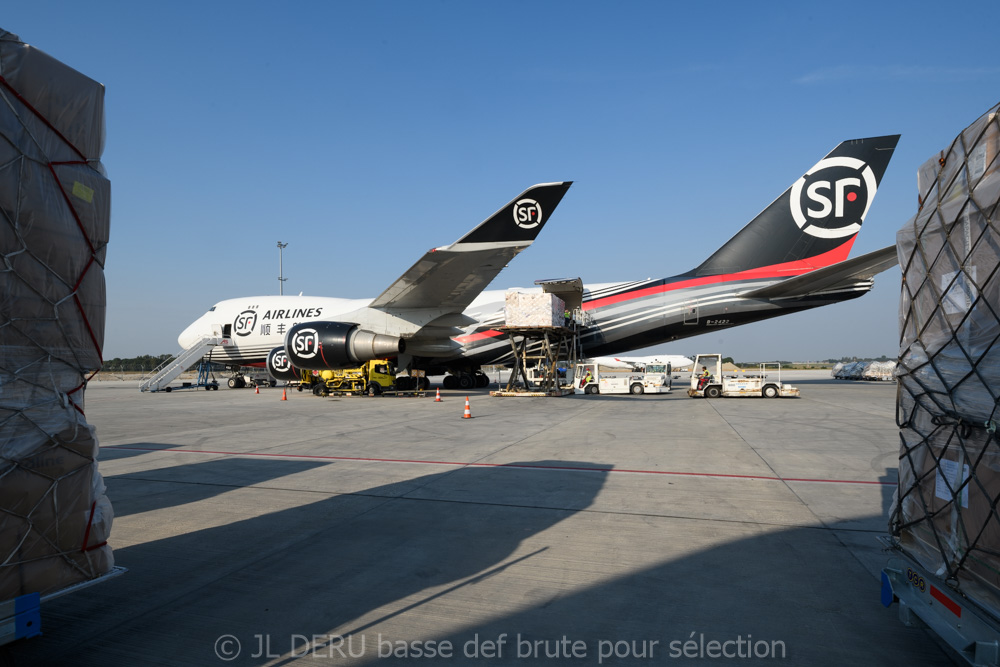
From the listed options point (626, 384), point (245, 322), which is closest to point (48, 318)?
point (626, 384)

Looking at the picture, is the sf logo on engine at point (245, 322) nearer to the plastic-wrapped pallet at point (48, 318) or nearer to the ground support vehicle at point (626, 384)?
the ground support vehicle at point (626, 384)

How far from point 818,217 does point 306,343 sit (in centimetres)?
1821

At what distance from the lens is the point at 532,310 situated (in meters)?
19.6

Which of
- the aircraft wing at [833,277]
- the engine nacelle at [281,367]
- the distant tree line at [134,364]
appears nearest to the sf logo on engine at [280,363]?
the engine nacelle at [281,367]

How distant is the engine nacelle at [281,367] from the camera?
22141 mm

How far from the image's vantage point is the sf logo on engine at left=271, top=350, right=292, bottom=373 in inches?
877

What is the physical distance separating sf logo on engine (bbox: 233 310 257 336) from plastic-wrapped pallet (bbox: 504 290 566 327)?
518 inches

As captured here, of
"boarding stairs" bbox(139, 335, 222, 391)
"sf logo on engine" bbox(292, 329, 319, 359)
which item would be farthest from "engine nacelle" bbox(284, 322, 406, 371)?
"boarding stairs" bbox(139, 335, 222, 391)

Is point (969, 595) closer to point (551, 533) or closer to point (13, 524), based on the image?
point (551, 533)

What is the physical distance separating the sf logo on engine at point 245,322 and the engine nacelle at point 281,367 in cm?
430

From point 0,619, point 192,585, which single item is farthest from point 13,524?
point 192,585

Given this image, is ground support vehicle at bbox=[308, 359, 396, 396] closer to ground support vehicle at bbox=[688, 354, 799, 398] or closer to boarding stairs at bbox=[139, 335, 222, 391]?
boarding stairs at bbox=[139, 335, 222, 391]

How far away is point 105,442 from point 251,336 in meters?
17.4

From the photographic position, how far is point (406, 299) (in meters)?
18.9
